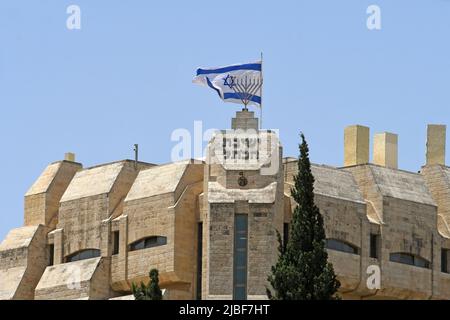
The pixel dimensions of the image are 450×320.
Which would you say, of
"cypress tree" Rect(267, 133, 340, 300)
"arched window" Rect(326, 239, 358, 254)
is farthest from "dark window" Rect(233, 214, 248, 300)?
"cypress tree" Rect(267, 133, 340, 300)

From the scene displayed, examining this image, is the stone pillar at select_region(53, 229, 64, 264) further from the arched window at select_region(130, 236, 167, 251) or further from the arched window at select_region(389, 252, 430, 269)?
the arched window at select_region(389, 252, 430, 269)

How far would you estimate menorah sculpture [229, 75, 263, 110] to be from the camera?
89.4 m

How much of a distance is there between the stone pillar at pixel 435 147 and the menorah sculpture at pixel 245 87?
496 inches

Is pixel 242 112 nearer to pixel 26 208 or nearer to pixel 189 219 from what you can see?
pixel 189 219

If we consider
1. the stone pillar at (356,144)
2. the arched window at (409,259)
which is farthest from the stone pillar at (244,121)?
the arched window at (409,259)

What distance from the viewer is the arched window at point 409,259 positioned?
93000 millimetres

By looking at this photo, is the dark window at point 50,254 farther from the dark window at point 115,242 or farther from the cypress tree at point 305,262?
the cypress tree at point 305,262

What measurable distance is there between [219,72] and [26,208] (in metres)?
15.7

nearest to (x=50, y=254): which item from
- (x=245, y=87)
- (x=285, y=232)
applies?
(x=285, y=232)

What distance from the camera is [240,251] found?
283 ft
